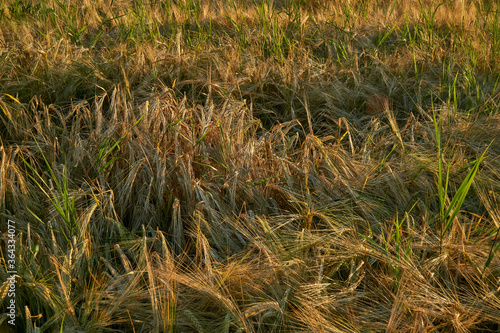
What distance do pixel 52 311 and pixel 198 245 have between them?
431 millimetres

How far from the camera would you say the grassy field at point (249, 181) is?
4.03ft

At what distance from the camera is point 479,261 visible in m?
1.31

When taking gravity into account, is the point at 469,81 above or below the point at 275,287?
above

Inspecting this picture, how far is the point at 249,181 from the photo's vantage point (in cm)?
174

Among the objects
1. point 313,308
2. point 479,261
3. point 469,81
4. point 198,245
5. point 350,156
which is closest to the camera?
point 313,308

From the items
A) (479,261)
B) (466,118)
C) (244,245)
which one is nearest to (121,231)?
(244,245)

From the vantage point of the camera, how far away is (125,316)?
4.01ft

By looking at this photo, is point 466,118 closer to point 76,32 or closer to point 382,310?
point 382,310

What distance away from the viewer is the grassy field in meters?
1.23

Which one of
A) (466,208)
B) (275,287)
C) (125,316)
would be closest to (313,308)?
(275,287)

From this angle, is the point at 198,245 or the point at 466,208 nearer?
the point at 198,245

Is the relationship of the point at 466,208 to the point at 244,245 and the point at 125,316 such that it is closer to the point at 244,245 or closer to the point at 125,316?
the point at 244,245

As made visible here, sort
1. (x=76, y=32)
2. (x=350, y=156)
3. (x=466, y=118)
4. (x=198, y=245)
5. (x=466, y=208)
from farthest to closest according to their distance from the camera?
1. (x=76, y=32)
2. (x=466, y=118)
3. (x=350, y=156)
4. (x=466, y=208)
5. (x=198, y=245)

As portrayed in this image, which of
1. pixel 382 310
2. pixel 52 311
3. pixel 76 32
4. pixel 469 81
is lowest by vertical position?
pixel 382 310
